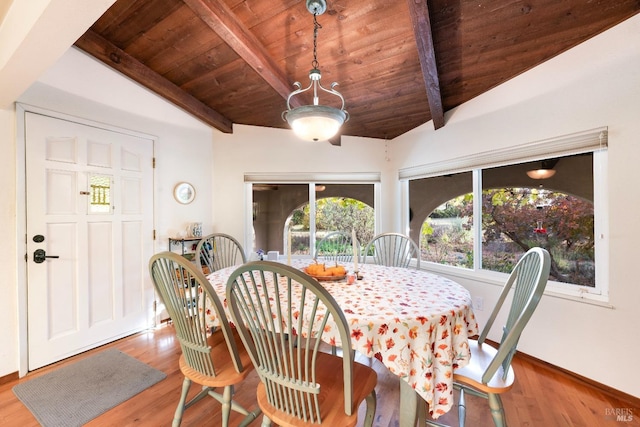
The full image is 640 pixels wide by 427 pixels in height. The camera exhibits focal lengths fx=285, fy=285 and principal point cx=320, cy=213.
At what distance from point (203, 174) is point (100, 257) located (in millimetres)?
1347

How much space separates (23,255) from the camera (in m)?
2.04

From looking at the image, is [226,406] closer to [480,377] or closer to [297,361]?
[297,361]

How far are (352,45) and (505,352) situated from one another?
2.12m

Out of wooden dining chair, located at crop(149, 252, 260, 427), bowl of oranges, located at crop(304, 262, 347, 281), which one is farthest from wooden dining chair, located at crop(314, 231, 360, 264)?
wooden dining chair, located at crop(149, 252, 260, 427)

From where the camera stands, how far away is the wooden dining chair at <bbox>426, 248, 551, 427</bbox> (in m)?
1.13

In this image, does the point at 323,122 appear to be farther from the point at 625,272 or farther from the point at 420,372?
the point at 625,272

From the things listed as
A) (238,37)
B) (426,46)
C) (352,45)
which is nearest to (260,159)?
(238,37)

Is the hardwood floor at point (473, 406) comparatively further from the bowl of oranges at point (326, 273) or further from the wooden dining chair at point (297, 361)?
the bowl of oranges at point (326, 273)

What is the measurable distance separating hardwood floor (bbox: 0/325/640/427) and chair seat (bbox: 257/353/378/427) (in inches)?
21.8

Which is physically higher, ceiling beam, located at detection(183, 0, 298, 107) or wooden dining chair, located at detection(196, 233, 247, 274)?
ceiling beam, located at detection(183, 0, 298, 107)

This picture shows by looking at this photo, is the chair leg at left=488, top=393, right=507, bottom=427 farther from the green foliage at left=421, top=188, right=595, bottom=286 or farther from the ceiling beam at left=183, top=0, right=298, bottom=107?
the ceiling beam at left=183, top=0, right=298, bottom=107

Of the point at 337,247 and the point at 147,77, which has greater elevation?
the point at 147,77

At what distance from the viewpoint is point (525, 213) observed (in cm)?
241

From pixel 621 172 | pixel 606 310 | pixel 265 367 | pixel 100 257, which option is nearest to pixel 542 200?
pixel 621 172
